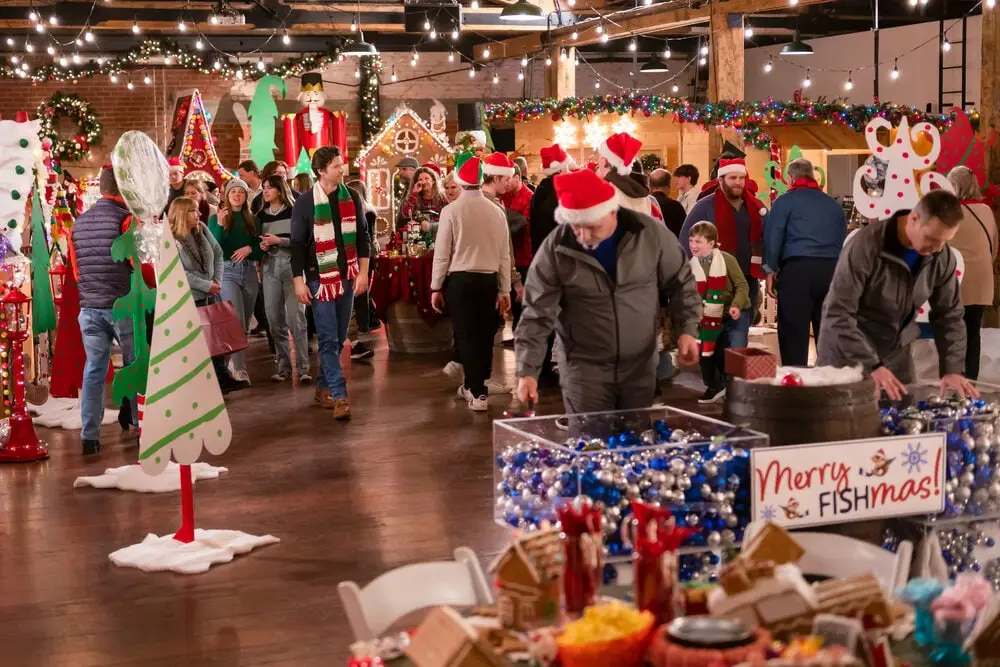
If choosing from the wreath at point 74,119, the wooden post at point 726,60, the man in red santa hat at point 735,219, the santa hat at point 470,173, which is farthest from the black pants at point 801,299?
the wreath at point 74,119

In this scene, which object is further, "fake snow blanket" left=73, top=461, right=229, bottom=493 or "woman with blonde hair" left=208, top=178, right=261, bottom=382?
"woman with blonde hair" left=208, top=178, right=261, bottom=382

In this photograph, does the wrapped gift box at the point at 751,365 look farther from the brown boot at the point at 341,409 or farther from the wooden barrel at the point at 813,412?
the brown boot at the point at 341,409

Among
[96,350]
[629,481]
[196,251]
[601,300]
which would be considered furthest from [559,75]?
[629,481]

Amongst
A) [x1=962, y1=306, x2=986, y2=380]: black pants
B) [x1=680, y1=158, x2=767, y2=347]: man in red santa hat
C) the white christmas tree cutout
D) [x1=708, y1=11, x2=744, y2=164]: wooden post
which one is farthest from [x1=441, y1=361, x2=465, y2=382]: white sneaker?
[x1=708, y1=11, x2=744, y2=164]: wooden post

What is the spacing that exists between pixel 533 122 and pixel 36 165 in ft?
28.3

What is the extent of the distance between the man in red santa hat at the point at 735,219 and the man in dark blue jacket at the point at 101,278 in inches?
128

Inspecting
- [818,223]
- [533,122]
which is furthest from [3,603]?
[533,122]

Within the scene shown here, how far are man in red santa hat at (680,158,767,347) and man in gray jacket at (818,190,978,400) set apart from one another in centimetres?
319

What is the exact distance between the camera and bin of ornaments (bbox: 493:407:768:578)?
3.70 m

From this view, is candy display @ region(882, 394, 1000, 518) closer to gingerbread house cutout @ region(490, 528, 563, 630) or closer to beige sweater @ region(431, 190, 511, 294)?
gingerbread house cutout @ region(490, 528, 563, 630)

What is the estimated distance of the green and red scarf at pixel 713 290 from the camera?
758 cm

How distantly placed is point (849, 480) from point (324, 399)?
4758 mm

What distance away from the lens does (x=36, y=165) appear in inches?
312

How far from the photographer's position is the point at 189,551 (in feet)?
16.5
